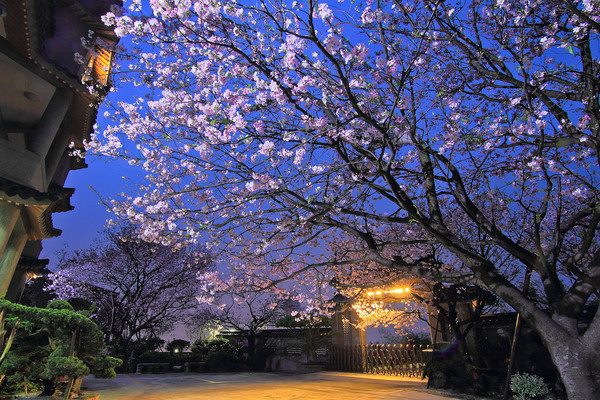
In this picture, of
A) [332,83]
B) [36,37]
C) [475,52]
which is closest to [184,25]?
[332,83]

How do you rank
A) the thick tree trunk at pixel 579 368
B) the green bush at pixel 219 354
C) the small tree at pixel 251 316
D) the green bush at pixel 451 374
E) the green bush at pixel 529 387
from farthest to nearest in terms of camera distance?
the small tree at pixel 251 316 → the green bush at pixel 219 354 → the green bush at pixel 451 374 → the green bush at pixel 529 387 → the thick tree trunk at pixel 579 368

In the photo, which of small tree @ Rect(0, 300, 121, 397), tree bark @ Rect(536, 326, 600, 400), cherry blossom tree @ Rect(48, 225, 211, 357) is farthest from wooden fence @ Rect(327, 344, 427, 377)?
small tree @ Rect(0, 300, 121, 397)

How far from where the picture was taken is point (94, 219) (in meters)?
117

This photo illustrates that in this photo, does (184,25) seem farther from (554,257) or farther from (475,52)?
(554,257)

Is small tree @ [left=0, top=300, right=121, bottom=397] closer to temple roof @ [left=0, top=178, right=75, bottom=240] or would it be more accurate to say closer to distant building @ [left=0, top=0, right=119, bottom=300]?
distant building @ [left=0, top=0, right=119, bottom=300]

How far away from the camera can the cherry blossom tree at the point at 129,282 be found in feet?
59.7

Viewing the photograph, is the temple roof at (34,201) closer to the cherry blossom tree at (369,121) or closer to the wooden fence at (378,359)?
the cherry blossom tree at (369,121)

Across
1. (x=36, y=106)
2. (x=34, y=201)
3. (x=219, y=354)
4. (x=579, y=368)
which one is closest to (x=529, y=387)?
(x=579, y=368)

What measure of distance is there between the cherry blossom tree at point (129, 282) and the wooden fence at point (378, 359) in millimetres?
9253

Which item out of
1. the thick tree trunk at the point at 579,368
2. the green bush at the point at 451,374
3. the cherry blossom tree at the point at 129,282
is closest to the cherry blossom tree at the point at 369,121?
the thick tree trunk at the point at 579,368

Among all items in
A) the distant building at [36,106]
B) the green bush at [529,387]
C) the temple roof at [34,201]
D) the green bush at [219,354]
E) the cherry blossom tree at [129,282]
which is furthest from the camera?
the cherry blossom tree at [129,282]

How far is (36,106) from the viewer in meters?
8.95

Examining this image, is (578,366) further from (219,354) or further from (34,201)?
(219,354)

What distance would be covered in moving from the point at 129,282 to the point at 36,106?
12474 millimetres
